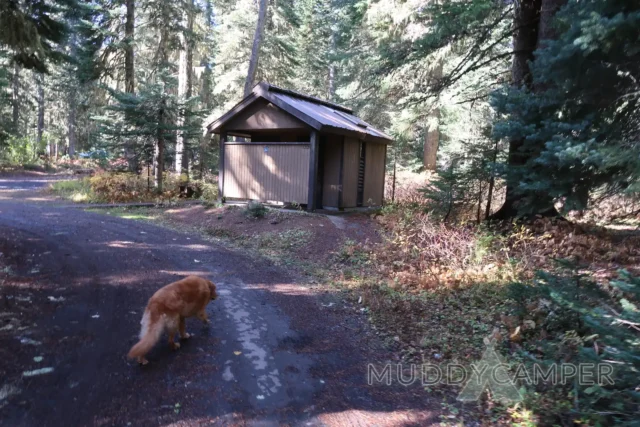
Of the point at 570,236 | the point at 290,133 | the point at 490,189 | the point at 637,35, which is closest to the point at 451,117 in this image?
the point at 290,133

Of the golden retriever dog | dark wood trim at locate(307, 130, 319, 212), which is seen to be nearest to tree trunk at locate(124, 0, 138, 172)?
dark wood trim at locate(307, 130, 319, 212)

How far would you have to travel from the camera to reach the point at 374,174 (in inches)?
639

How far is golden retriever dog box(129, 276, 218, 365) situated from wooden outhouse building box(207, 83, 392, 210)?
8.47 meters

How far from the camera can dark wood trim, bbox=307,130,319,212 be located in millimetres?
12867

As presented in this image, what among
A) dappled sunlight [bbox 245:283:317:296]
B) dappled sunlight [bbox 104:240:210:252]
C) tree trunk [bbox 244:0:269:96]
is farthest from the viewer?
tree trunk [bbox 244:0:269:96]

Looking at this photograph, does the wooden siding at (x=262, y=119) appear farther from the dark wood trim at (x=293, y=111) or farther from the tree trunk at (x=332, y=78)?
the tree trunk at (x=332, y=78)

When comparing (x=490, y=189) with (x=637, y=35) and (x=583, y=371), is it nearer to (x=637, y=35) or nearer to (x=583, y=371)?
(x=637, y=35)

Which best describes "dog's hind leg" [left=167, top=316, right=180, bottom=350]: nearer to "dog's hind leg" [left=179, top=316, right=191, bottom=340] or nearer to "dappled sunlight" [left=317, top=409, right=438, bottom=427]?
"dog's hind leg" [left=179, top=316, right=191, bottom=340]

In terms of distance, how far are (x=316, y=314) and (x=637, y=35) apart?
221 inches

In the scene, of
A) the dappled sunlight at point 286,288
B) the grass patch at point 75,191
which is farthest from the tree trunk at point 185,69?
the dappled sunlight at point 286,288

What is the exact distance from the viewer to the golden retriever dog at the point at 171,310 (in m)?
3.88

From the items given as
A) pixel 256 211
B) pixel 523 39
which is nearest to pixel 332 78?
pixel 256 211

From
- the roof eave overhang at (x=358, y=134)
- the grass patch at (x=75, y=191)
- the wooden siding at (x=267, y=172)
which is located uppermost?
the roof eave overhang at (x=358, y=134)

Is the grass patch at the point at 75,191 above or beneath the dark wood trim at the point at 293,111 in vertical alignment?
beneath
